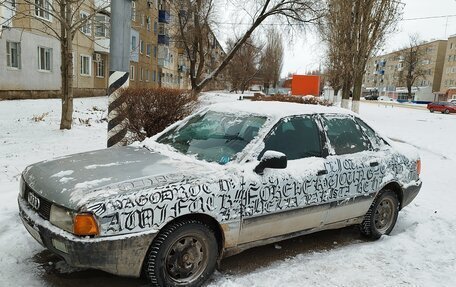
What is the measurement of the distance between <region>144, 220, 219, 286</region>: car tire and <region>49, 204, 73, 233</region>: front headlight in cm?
64

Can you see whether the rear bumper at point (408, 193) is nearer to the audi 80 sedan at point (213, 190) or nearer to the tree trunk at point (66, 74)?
the audi 80 sedan at point (213, 190)

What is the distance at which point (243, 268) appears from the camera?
3824 mm

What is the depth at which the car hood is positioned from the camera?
299 centimetres

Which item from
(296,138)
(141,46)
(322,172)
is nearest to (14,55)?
(296,138)

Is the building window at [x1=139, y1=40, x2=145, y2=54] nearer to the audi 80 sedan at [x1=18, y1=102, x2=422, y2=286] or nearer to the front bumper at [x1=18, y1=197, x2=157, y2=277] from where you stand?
the audi 80 sedan at [x1=18, y1=102, x2=422, y2=286]

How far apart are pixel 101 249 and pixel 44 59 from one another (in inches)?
879

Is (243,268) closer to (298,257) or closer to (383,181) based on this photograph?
(298,257)

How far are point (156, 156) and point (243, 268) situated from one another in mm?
1362

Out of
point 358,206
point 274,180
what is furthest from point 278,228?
point 358,206

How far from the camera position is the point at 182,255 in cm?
327

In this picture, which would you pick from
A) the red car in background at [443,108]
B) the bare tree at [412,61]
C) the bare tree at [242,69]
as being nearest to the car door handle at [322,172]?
the red car in background at [443,108]

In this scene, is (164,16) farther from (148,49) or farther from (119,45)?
(119,45)

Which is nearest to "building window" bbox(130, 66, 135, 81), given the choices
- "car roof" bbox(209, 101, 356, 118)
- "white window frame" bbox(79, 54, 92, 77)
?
"white window frame" bbox(79, 54, 92, 77)

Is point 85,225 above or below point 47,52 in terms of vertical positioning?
below
